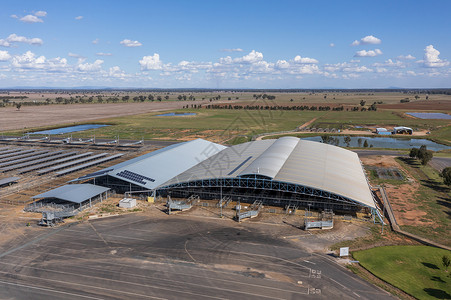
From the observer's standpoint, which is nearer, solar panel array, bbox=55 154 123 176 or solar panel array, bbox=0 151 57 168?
solar panel array, bbox=55 154 123 176

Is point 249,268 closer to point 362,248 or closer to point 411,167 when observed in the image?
point 362,248

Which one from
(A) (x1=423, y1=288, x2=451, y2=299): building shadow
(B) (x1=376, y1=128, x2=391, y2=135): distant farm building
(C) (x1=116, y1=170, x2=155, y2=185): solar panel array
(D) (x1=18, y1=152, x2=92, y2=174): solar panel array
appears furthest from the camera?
(B) (x1=376, y1=128, x2=391, y2=135): distant farm building

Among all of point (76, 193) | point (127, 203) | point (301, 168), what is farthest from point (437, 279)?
point (76, 193)

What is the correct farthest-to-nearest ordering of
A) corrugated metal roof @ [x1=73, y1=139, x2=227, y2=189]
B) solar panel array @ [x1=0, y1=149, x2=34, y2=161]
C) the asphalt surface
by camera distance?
solar panel array @ [x1=0, y1=149, x2=34, y2=161], corrugated metal roof @ [x1=73, y1=139, x2=227, y2=189], the asphalt surface

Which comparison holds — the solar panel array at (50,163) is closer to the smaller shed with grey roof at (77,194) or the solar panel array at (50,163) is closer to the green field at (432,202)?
the smaller shed with grey roof at (77,194)

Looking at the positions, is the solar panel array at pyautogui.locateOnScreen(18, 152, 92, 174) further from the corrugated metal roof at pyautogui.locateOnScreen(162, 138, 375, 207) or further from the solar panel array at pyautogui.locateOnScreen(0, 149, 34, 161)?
the corrugated metal roof at pyautogui.locateOnScreen(162, 138, 375, 207)

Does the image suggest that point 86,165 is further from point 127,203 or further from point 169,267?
point 169,267

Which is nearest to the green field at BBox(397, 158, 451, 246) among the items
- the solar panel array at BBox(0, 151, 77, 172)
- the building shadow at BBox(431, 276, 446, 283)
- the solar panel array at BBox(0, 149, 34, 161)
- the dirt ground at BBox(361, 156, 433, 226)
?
Answer: the dirt ground at BBox(361, 156, 433, 226)

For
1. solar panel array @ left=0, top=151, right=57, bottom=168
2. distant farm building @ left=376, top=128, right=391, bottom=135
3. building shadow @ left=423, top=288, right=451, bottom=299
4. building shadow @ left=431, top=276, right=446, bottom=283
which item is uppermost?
distant farm building @ left=376, top=128, right=391, bottom=135

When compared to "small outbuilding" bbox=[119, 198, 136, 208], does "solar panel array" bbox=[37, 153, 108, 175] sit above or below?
above
